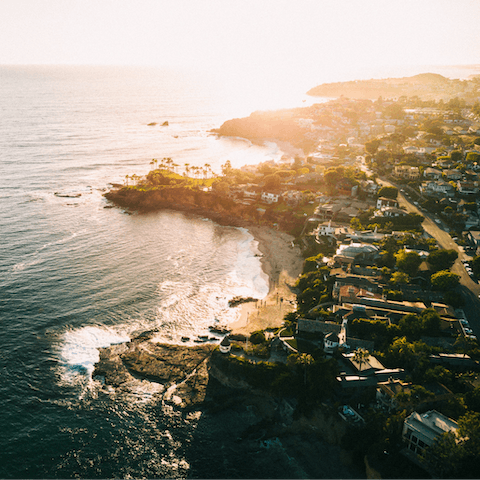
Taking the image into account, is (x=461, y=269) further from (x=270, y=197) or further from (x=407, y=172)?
(x=270, y=197)

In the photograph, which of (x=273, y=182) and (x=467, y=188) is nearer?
(x=467, y=188)

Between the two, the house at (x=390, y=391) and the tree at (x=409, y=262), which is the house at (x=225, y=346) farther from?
the tree at (x=409, y=262)

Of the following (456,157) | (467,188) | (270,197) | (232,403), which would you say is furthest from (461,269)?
(456,157)

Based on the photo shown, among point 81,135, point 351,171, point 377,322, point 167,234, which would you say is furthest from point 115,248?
point 81,135

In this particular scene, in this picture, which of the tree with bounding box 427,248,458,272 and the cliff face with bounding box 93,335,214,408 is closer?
the cliff face with bounding box 93,335,214,408

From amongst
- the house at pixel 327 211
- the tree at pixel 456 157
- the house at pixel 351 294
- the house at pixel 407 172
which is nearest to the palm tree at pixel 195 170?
the house at pixel 327 211

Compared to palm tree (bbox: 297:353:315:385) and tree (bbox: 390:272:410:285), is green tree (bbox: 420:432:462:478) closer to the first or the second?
palm tree (bbox: 297:353:315:385)

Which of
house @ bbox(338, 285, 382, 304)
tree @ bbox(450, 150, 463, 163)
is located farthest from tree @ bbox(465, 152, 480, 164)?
house @ bbox(338, 285, 382, 304)
